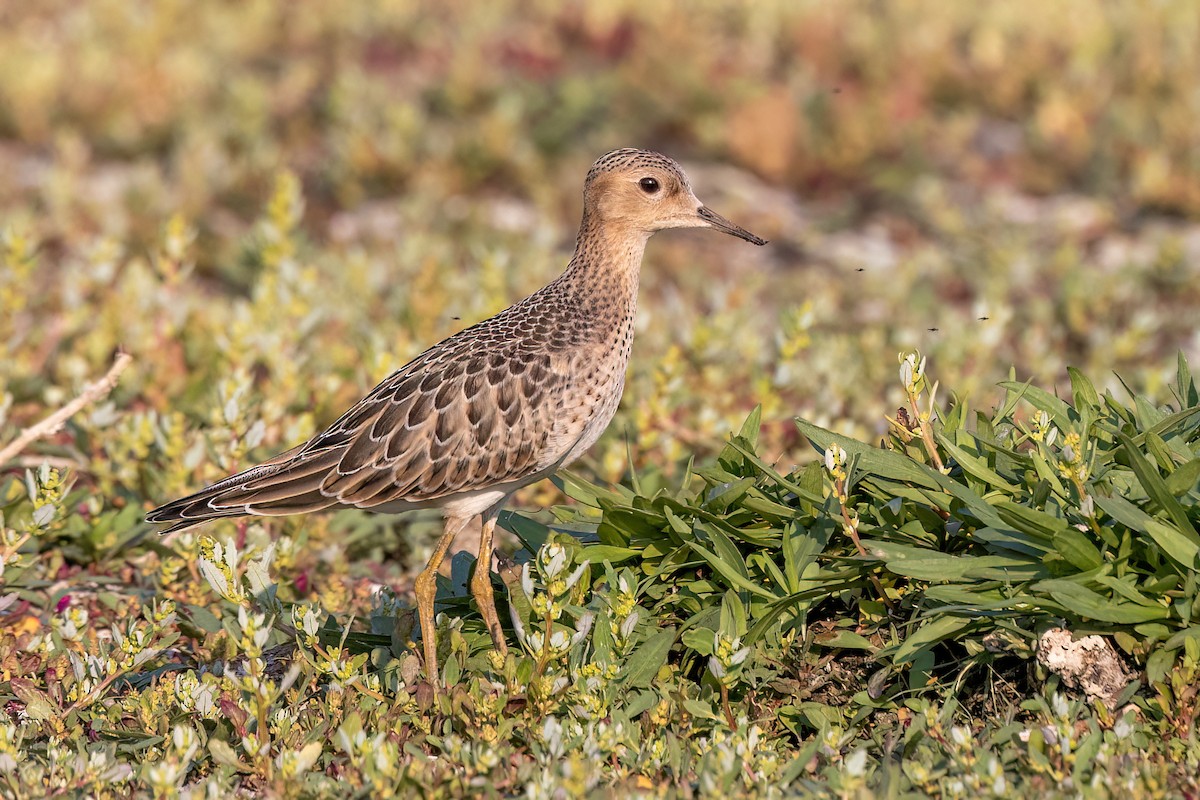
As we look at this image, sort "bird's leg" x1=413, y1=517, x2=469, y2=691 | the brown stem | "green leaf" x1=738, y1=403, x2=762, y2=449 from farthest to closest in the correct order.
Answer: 1. "green leaf" x1=738, y1=403, x2=762, y2=449
2. "bird's leg" x1=413, y1=517, x2=469, y2=691
3. the brown stem

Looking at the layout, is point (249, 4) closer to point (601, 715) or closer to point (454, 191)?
point (454, 191)

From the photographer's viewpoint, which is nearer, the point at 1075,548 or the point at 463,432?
the point at 1075,548

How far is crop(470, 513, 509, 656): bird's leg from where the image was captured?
467 centimetres

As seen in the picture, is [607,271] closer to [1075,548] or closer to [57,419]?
[57,419]

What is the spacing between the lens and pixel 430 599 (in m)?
4.92

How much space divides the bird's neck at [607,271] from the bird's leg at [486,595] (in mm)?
1078

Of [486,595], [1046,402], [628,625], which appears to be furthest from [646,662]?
[1046,402]

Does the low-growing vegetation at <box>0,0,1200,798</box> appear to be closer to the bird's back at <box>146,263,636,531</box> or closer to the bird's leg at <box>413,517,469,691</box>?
the bird's leg at <box>413,517,469,691</box>

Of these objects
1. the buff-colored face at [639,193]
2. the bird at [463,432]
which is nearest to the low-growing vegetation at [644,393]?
the bird at [463,432]

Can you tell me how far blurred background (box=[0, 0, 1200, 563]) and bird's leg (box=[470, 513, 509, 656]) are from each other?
160 cm

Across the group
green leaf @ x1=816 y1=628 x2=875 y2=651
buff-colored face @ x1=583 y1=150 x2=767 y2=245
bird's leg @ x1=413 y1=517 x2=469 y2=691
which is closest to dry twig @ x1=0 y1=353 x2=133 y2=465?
bird's leg @ x1=413 y1=517 x2=469 y2=691

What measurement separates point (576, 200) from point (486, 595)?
7.51 metres

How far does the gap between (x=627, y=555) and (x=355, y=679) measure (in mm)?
965

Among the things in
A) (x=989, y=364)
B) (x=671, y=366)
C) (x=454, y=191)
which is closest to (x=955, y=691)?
(x=671, y=366)
